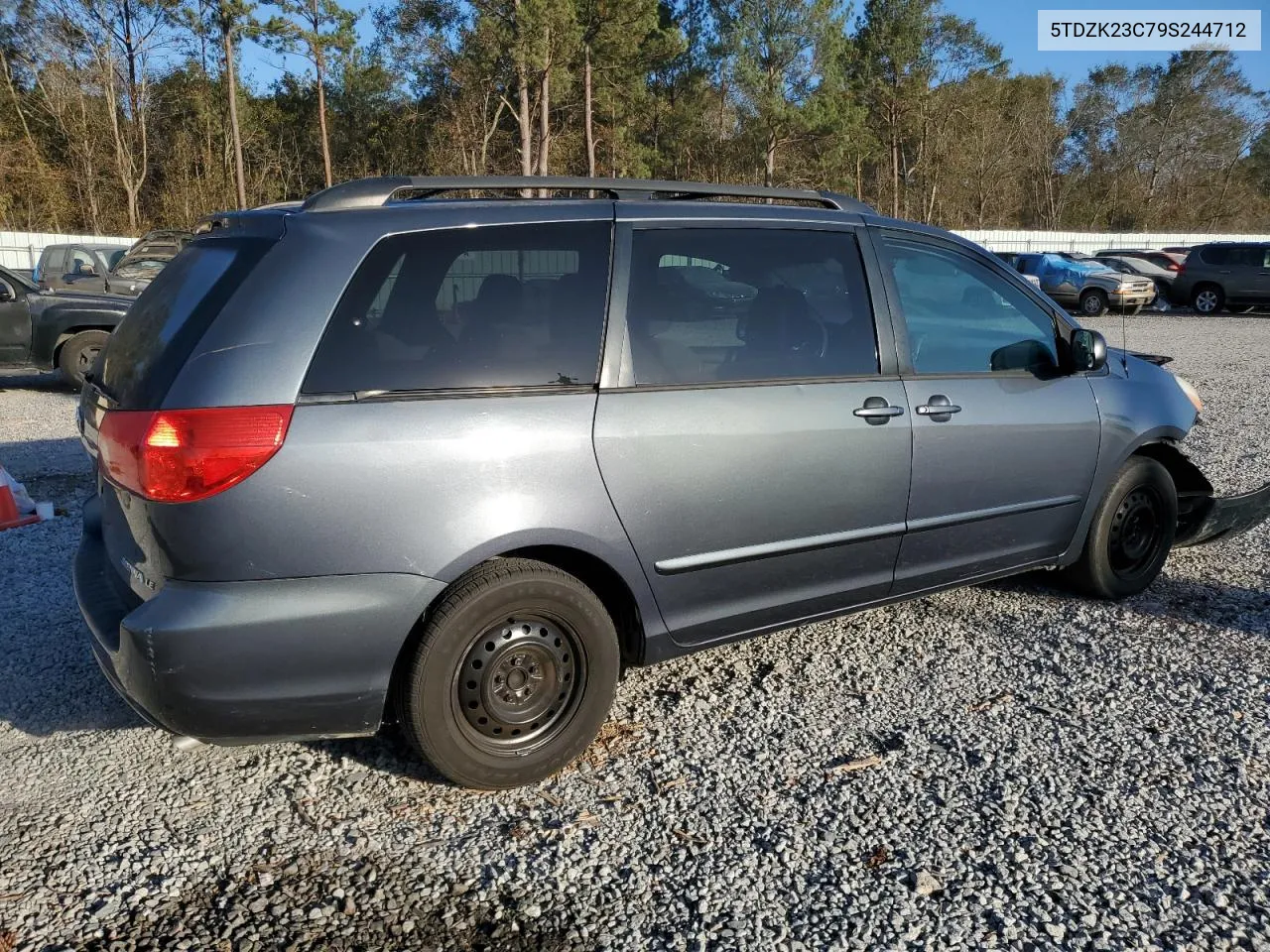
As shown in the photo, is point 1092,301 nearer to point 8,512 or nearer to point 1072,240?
point 8,512

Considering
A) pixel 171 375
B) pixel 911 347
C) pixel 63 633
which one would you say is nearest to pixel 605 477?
pixel 171 375

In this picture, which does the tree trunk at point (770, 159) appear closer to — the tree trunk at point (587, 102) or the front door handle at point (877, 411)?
the tree trunk at point (587, 102)

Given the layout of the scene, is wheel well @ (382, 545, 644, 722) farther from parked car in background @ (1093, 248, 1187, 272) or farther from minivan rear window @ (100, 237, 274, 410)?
parked car in background @ (1093, 248, 1187, 272)

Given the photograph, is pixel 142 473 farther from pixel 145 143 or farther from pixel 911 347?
pixel 145 143

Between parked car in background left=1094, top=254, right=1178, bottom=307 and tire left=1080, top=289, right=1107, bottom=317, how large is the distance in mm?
1972

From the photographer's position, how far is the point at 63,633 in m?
4.34

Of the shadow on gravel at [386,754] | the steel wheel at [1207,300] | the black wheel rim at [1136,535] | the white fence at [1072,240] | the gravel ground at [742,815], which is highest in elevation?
the white fence at [1072,240]

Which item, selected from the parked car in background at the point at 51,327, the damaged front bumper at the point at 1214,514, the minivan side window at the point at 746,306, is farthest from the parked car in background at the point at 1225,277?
the minivan side window at the point at 746,306

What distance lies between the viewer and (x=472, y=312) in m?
3.11

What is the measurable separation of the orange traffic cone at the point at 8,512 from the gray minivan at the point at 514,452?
9.88ft

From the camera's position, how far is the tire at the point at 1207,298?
2634 cm

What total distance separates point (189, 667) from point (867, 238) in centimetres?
279

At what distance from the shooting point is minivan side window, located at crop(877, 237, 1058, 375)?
4008 millimetres

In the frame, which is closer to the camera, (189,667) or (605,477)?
(189,667)
